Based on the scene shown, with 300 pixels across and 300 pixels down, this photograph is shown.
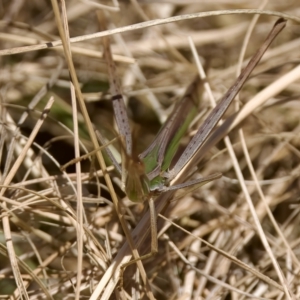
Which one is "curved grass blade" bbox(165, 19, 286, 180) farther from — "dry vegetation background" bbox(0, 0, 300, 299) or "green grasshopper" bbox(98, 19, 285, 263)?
"dry vegetation background" bbox(0, 0, 300, 299)

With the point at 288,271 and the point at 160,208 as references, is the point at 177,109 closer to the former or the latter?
the point at 160,208

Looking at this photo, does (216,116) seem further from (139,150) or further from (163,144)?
(139,150)

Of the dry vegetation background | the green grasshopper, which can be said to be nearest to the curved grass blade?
the green grasshopper

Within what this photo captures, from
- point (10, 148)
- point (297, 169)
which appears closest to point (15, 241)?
point (10, 148)

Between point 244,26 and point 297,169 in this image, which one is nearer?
point 297,169

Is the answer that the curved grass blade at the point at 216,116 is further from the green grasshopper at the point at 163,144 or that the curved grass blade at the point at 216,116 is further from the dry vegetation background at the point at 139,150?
the dry vegetation background at the point at 139,150

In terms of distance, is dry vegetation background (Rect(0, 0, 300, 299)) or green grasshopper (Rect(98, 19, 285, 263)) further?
dry vegetation background (Rect(0, 0, 300, 299))
